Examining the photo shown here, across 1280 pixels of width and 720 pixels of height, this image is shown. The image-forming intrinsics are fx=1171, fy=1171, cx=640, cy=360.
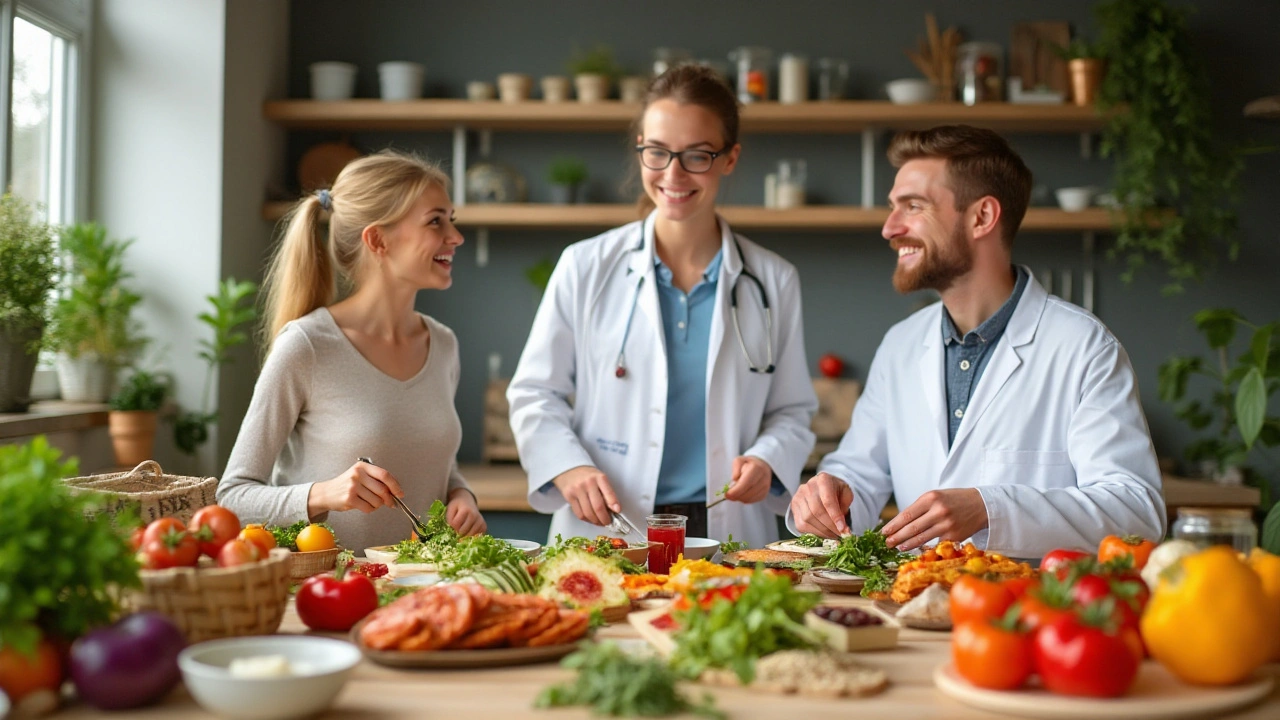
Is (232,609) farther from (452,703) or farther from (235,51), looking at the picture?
(235,51)

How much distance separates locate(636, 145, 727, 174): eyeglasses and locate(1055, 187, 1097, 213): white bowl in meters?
2.67

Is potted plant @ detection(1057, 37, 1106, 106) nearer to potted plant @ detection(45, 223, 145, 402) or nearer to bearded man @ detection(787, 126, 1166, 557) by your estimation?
bearded man @ detection(787, 126, 1166, 557)

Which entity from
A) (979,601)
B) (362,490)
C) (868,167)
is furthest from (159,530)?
(868,167)

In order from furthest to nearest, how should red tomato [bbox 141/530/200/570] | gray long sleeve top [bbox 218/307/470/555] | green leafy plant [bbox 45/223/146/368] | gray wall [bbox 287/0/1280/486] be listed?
gray wall [bbox 287/0/1280/486] < green leafy plant [bbox 45/223/146/368] < gray long sleeve top [bbox 218/307/470/555] < red tomato [bbox 141/530/200/570]

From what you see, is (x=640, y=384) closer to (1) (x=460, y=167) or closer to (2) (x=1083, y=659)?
(2) (x=1083, y=659)

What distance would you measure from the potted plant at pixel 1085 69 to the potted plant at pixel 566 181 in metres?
2.15

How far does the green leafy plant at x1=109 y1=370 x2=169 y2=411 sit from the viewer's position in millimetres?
4145

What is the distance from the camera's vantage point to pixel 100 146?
181 inches

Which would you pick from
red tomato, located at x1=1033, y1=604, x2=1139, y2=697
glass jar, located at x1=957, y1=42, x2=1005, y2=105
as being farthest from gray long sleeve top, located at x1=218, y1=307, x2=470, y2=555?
glass jar, located at x1=957, y1=42, x2=1005, y2=105

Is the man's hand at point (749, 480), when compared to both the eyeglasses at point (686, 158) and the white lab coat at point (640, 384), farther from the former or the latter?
the eyeglasses at point (686, 158)

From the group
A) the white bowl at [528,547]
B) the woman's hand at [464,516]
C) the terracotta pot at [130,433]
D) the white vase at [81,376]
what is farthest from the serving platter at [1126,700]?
the white vase at [81,376]

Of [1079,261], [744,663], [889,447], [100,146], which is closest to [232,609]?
[744,663]

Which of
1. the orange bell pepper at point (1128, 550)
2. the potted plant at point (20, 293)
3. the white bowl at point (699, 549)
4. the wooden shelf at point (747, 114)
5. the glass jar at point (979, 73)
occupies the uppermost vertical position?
the glass jar at point (979, 73)

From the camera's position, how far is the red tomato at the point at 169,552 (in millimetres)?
1463
